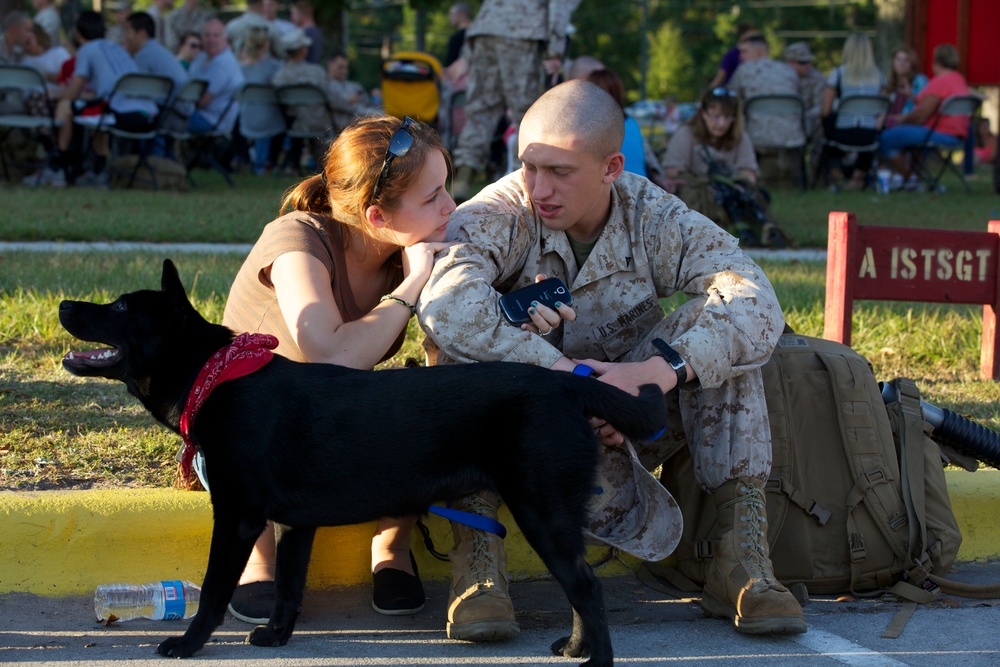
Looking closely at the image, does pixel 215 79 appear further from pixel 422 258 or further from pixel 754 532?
pixel 754 532

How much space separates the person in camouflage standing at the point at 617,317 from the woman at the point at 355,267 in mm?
141

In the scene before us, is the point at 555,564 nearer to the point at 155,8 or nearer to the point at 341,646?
the point at 341,646

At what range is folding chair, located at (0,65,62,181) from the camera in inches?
432

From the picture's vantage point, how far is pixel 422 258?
331cm

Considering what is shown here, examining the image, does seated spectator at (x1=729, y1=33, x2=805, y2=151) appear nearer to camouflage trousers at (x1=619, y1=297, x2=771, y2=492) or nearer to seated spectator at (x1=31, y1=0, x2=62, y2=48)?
seated spectator at (x1=31, y1=0, x2=62, y2=48)

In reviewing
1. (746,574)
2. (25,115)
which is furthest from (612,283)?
(25,115)

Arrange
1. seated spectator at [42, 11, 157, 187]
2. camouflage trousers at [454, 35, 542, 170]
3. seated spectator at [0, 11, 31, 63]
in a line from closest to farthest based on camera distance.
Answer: camouflage trousers at [454, 35, 542, 170] < seated spectator at [42, 11, 157, 187] < seated spectator at [0, 11, 31, 63]

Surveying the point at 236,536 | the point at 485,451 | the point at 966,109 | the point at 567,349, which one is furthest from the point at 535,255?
the point at 966,109

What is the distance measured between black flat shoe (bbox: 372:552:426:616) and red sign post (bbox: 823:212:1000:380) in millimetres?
2500

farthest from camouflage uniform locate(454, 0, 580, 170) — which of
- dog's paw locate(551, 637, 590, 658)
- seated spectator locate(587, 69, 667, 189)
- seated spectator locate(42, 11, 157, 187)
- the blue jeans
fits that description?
dog's paw locate(551, 637, 590, 658)

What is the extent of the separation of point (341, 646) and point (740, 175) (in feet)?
22.4

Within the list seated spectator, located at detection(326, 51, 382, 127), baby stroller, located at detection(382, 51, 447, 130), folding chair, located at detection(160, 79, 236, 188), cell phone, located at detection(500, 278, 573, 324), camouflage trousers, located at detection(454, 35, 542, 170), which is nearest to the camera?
cell phone, located at detection(500, 278, 573, 324)

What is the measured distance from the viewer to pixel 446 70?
15.7 meters

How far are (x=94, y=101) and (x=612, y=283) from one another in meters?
9.43
